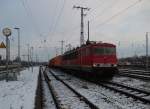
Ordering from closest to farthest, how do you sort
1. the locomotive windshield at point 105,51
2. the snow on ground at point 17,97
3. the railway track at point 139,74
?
the snow on ground at point 17,97 < the locomotive windshield at point 105,51 < the railway track at point 139,74

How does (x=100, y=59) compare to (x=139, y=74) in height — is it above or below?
above

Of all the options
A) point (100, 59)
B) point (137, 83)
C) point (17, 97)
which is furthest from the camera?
point (100, 59)

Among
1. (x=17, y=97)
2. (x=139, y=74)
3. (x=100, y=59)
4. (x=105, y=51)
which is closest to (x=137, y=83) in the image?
(x=100, y=59)

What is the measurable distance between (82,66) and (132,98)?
1378cm

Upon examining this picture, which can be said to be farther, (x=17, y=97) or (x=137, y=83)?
(x=137, y=83)

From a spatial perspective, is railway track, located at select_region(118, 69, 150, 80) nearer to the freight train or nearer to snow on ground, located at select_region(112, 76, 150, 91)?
snow on ground, located at select_region(112, 76, 150, 91)

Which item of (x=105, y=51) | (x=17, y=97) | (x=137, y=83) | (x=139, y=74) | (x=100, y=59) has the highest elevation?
(x=105, y=51)

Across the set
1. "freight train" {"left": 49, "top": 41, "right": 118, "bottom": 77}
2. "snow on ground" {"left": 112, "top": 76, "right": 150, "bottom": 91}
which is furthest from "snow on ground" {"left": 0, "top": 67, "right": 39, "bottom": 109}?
"snow on ground" {"left": 112, "top": 76, "right": 150, "bottom": 91}

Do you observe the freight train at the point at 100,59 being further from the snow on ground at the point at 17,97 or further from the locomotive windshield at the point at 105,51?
the snow on ground at the point at 17,97

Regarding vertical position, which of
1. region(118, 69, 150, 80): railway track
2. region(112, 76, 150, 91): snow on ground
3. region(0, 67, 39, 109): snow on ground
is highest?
region(118, 69, 150, 80): railway track

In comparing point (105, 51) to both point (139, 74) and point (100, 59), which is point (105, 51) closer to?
point (100, 59)

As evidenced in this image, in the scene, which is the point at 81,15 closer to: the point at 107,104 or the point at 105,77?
the point at 105,77

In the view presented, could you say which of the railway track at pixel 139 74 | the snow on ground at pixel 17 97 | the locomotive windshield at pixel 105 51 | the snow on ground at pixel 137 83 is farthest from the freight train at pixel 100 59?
the snow on ground at pixel 17 97

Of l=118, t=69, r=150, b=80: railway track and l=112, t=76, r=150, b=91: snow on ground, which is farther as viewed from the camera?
l=118, t=69, r=150, b=80: railway track
